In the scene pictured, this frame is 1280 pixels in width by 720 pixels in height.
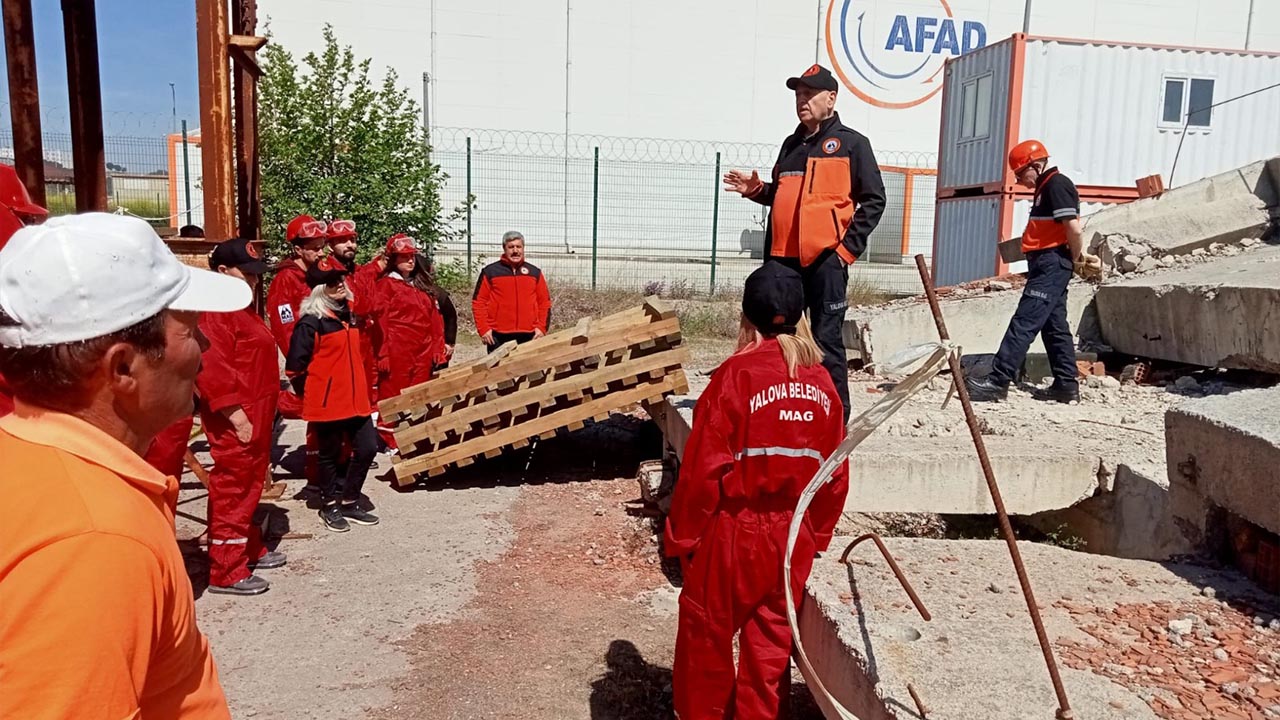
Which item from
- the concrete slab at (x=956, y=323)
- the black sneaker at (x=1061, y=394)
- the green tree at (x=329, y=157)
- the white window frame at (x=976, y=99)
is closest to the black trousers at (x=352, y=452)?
the concrete slab at (x=956, y=323)

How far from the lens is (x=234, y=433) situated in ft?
15.3

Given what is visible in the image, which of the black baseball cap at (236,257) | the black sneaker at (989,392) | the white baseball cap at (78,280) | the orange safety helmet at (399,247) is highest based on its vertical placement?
the white baseball cap at (78,280)

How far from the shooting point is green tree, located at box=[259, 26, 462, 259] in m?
12.2

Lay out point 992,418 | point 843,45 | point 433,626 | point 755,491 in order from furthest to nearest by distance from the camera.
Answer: point 843,45
point 992,418
point 433,626
point 755,491

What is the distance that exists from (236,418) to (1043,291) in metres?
5.43

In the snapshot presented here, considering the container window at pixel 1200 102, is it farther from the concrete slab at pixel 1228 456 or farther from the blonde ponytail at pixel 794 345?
the blonde ponytail at pixel 794 345

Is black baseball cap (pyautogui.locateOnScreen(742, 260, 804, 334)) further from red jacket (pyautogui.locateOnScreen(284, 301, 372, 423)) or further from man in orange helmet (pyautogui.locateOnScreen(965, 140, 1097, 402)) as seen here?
man in orange helmet (pyautogui.locateOnScreen(965, 140, 1097, 402))

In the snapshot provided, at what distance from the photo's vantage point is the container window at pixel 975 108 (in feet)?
40.4

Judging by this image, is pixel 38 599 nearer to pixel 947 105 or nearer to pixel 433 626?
pixel 433 626

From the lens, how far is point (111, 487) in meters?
1.25

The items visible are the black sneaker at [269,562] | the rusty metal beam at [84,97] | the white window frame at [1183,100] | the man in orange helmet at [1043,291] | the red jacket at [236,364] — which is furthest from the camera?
Answer: the white window frame at [1183,100]

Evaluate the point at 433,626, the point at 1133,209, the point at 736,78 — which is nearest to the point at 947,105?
the point at 1133,209

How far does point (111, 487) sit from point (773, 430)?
206 cm

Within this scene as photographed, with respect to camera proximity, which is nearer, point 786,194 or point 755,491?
point 755,491
